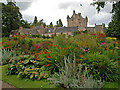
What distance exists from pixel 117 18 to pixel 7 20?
3119 cm

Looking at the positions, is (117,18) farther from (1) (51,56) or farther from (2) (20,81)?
(2) (20,81)

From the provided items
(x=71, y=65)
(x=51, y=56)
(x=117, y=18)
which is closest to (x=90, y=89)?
(x=71, y=65)

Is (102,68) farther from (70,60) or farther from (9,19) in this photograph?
(9,19)

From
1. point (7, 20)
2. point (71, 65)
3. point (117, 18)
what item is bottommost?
point (71, 65)

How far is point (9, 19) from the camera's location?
32062mm

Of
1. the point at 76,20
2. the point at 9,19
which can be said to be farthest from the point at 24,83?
the point at 76,20

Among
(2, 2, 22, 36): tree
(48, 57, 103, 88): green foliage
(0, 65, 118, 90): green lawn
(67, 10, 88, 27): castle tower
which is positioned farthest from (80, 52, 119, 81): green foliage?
(67, 10, 88, 27): castle tower

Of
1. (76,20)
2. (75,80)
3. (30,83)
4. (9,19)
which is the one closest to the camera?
(75,80)

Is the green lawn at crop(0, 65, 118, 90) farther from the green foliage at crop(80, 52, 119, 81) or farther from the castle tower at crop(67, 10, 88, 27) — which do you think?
the castle tower at crop(67, 10, 88, 27)

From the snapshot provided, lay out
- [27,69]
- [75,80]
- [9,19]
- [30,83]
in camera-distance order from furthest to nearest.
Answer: [9,19] < [27,69] < [30,83] < [75,80]

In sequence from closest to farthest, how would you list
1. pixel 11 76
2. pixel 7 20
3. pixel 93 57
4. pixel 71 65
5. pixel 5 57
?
pixel 71 65, pixel 93 57, pixel 11 76, pixel 5 57, pixel 7 20

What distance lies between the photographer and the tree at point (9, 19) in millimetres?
30881

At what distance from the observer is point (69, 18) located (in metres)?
42.7

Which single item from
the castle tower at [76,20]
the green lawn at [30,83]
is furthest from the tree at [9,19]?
the green lawn at [30,83]
